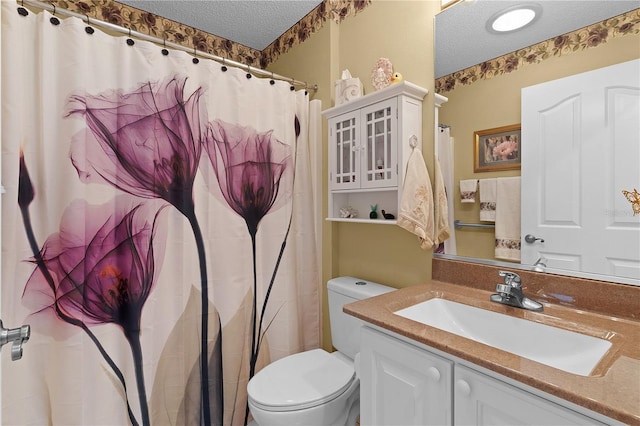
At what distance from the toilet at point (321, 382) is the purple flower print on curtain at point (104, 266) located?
587 millimetres

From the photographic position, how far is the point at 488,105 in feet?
4.06

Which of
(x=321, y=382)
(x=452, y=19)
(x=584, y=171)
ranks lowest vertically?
(x=321, y=382)

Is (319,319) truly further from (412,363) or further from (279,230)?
(412,363)

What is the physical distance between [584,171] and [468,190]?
384mm

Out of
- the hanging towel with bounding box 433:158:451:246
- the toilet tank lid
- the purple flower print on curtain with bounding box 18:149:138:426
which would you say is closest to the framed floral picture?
the hanging towel with bounding box 433:158:451:246

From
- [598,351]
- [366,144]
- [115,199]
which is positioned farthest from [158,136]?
[598,351]

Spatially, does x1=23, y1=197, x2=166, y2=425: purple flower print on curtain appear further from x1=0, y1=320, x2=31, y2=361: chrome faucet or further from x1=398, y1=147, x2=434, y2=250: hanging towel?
x1=398, y1=147, x2=434, y2=250: hanging towel

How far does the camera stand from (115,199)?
135 cm

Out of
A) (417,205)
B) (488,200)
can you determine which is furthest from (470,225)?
(417,205)

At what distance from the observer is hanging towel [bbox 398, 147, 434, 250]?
4.42ft

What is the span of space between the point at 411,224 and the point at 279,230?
0.77 metres

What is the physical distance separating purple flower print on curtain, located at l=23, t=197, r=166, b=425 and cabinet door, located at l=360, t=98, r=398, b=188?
1029 mm

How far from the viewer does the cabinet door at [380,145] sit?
1.42 metres

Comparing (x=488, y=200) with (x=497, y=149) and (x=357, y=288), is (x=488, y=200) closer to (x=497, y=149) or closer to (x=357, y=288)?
(x=497, y=149)
